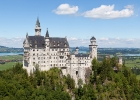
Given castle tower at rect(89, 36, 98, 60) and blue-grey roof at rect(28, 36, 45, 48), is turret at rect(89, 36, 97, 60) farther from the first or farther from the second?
blue-grey roof at rect(28, 36, 45, 48)

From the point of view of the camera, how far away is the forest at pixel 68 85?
3391 inches

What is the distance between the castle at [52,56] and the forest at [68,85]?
8.58 ft

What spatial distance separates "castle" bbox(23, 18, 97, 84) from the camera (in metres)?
94.8

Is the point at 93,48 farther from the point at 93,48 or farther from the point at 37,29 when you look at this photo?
the point at 37,29

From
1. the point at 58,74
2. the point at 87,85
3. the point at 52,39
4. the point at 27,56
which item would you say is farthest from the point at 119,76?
the point at 27,56

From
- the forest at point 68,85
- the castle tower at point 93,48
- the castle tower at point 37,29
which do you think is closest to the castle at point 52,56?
the castle tower at point 37,29

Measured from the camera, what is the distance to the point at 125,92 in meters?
99.8

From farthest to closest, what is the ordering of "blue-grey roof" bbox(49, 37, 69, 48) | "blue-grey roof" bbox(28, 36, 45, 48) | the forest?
"blue-grey roof" bbox(49, 37, 69, 48) → "blue-grey roof" bbox(28, 36, 45, 48) → the forest

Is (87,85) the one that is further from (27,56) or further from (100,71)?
(27,56)

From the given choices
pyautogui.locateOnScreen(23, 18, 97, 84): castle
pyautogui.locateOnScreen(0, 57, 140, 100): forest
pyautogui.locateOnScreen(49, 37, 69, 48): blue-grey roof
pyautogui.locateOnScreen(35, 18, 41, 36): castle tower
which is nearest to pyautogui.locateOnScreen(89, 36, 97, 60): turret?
pyautogui.locateOnScreen(23, 18, 97, 84): castle

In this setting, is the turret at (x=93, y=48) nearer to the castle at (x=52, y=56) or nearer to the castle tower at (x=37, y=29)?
the castle at (x=52, y=56)

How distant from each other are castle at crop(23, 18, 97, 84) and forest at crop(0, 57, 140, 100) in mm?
2614

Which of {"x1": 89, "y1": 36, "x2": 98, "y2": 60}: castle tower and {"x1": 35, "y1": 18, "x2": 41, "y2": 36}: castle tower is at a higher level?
{"x1": 35, "y1": 18, "x2": 41, "y2": 36}: castle tower

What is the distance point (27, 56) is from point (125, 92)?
45149mm
